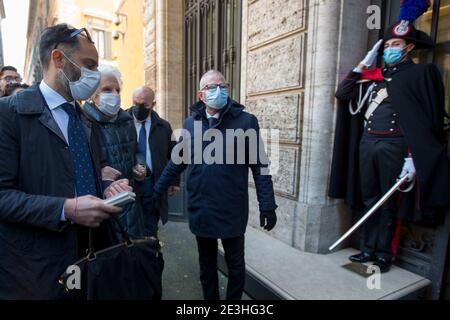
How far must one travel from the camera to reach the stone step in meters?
2.32

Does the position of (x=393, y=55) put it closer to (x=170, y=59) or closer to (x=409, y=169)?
(x=409, y=169)

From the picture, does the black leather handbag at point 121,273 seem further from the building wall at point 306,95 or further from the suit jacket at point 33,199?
the building wall at point 306,95

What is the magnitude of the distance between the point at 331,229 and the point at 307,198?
407 millimetres

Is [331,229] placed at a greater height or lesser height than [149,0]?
lesser

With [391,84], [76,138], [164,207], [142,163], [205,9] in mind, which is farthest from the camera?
[205,9]

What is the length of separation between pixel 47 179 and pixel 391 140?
247cm

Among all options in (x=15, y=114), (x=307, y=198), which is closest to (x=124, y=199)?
(x=15, y=114)

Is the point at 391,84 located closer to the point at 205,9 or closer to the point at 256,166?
the point at 256,166

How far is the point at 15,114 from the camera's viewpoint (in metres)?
1.32

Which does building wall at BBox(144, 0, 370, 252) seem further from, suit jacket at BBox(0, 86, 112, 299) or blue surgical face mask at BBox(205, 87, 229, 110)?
suit jacket at BBox(0, 86, 112, 299)

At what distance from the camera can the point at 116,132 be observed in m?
2.42

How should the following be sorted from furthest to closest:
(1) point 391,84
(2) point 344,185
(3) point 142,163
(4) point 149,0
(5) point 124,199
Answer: (4) point 149,0, (2) point 344,185, (3) point 142,163, (1) point 391,84, (5) point 124,199

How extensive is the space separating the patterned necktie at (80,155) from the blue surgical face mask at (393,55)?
7.98 ft

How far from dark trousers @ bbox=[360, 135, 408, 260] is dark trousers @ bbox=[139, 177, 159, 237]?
6.67 feet
